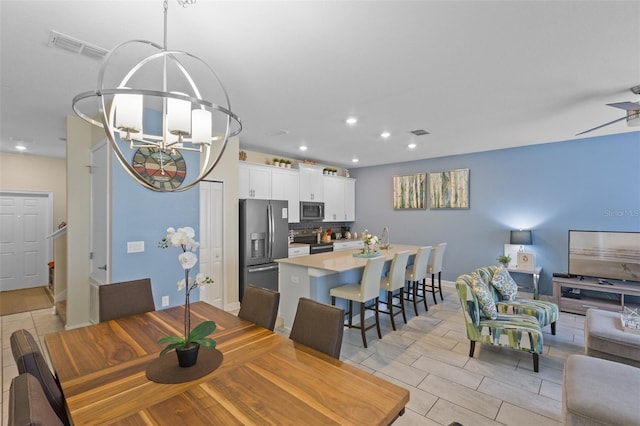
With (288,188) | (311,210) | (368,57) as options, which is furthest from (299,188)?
(368,57)

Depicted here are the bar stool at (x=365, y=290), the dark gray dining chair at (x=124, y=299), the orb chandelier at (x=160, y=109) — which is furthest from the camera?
the bar stool at (x=365, y=290)

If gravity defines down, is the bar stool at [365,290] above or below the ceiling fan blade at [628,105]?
below

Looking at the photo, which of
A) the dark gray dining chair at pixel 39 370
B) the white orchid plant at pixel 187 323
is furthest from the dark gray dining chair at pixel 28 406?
the white orchid plant at pixel 187 323

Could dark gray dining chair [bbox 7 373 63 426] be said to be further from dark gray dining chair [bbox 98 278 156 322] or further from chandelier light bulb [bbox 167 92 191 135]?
dark gray dining chair [bbox 98 278 156 322]

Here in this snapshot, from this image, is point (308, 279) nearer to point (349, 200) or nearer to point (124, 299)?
point (124, 299)

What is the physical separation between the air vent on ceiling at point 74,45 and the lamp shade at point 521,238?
5.89 meters

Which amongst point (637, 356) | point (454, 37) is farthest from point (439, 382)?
point (454, 37)

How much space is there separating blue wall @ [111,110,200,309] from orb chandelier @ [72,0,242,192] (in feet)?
0.58

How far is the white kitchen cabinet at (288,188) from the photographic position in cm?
565

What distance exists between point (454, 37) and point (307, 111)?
70.1 inches

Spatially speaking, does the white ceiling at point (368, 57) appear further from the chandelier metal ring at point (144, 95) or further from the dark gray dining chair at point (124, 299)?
the dark gray dining chair at point (124, 299)

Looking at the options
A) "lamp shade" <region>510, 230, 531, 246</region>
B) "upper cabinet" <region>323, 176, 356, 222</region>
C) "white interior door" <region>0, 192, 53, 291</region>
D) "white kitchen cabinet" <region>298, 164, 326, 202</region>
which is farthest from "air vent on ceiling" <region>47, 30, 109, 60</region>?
→ "lamp shade" <region>510, 230, 531, 246</region>

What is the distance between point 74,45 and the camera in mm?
2092

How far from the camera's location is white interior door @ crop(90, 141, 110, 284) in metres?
3.32
